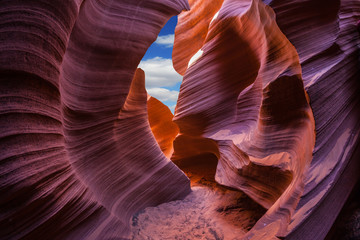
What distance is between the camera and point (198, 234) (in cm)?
245

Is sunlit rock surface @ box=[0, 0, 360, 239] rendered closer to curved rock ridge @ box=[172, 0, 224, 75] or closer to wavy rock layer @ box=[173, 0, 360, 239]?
wavy rock layer @ box=[173, 0, 360, 239]

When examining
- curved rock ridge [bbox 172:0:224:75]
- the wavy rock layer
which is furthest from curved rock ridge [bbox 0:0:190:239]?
curved rock ridge [bbox 172:0:224:75]

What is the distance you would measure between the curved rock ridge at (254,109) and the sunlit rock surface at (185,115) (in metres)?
0.01

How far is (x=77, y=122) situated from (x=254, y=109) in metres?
1.91

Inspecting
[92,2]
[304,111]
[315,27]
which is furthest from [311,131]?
[92,2]

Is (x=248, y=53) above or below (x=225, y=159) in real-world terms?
above

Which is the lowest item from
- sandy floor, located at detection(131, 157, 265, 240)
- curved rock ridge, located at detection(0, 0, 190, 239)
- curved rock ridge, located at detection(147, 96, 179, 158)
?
sandy floor, located at detection(131, 157, 265, 240)

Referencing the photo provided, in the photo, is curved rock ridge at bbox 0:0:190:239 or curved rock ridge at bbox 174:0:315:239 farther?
curved rock ridge at bbox 174:0:315:239

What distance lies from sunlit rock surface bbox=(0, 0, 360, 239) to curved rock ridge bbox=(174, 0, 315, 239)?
1cm

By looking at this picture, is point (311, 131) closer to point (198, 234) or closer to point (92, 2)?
point (198, 234)

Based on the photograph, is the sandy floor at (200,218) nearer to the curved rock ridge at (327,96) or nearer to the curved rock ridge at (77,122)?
the curved rock ridge at (77,122)

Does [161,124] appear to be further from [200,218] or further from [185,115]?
[200,218]

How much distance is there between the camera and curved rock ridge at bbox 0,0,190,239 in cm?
141

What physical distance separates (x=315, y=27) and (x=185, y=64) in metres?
2.74
